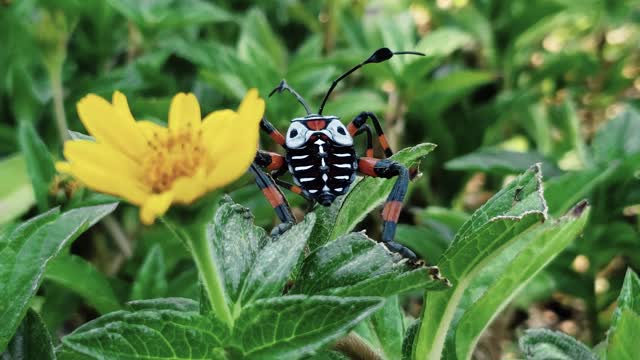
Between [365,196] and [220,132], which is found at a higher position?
[220,132]

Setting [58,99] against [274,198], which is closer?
[274,198]

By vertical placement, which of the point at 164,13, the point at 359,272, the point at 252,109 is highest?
the point at 164,13

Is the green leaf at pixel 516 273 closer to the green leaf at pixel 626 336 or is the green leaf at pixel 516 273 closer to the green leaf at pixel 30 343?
the green leaf at pixel 626 336

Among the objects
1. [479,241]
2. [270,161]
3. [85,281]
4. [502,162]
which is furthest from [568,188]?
[85,281]

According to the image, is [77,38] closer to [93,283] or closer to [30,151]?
[30,151]

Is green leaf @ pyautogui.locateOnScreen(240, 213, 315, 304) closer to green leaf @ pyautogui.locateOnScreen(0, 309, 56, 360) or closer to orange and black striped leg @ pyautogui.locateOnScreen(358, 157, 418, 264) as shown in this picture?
orange and black striped leg @ pyautogui.locateOnScreen(358, 157, 418, 264)

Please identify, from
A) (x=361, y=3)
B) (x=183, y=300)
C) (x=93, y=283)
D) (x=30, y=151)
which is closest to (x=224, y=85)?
(x=30, y=151)

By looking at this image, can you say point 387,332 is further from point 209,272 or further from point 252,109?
point 252,109

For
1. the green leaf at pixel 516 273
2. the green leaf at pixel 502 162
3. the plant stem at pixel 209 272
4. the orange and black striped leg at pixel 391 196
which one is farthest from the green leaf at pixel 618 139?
the plant stem at pixel 209 272
